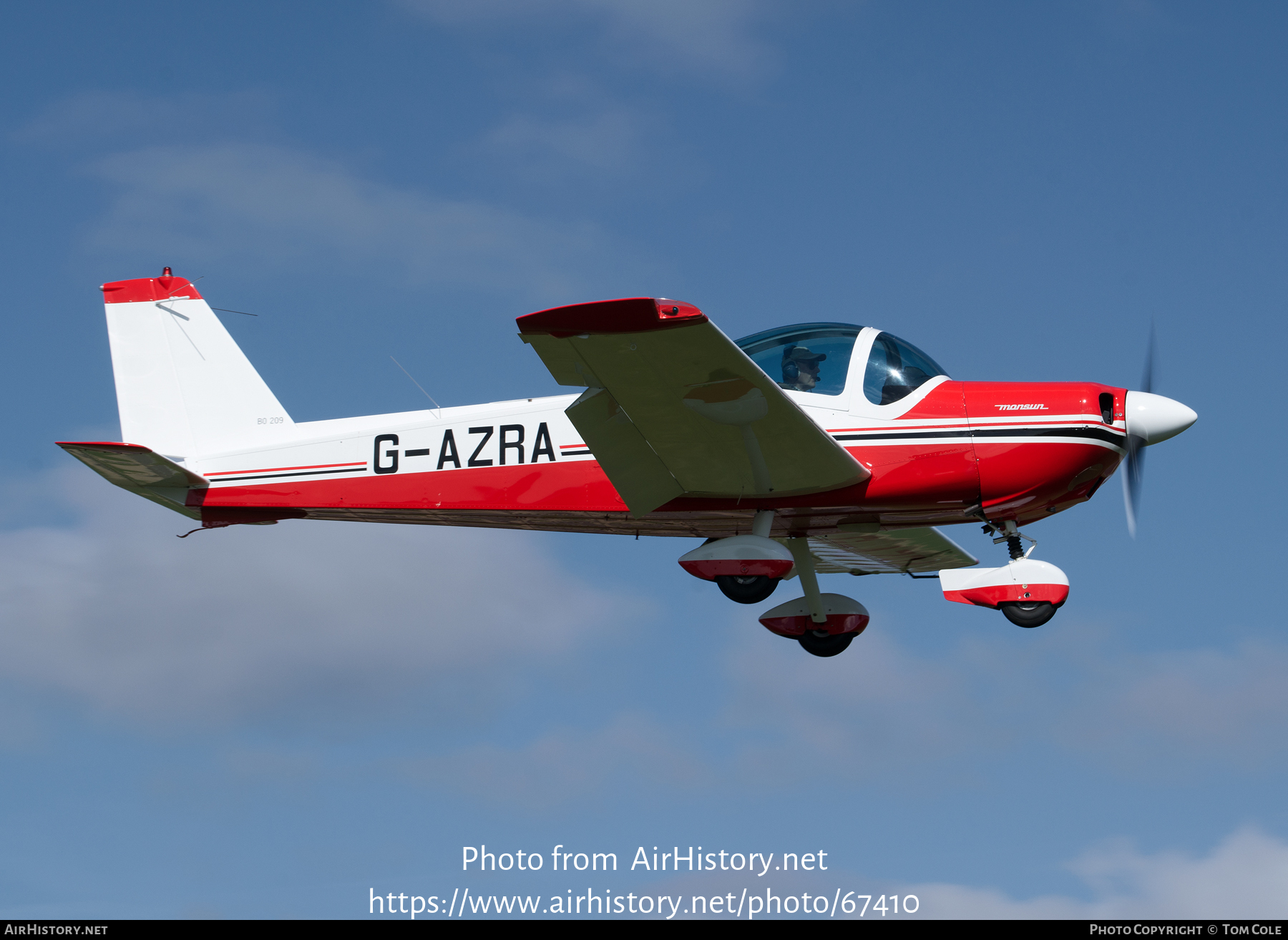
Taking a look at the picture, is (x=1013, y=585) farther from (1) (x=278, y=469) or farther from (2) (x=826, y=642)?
(1) (x=278, y=469)

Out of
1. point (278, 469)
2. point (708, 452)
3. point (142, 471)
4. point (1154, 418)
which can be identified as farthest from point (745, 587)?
point (142, 471)

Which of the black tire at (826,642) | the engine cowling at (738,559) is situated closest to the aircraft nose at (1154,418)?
the engine cowling at (738,559)

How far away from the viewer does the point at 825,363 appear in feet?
39.1

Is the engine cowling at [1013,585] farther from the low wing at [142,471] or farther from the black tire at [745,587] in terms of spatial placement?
the low wing at [142,471]

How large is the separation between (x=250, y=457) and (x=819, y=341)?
6.04 m

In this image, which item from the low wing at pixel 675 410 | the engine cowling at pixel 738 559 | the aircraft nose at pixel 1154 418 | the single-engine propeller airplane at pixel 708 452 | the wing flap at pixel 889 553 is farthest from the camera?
the wing flap at pixel 889 553

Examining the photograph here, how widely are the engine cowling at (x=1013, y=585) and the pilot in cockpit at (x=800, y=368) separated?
2157 mm

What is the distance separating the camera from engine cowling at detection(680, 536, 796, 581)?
36.8 ft

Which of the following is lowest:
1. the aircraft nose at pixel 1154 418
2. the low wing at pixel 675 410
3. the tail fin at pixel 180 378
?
the low wing at pixel 675 410

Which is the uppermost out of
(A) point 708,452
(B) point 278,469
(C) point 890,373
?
(C) point 890,373

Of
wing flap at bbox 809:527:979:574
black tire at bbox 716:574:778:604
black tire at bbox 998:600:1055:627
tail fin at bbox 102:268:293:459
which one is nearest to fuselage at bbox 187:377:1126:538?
tail fin at bbox 102:268:293:459

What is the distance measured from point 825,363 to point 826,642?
329 cm

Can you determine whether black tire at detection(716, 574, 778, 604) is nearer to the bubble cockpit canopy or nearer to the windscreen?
the bubble cockpit canopy

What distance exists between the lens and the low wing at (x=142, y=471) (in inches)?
500
